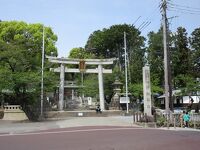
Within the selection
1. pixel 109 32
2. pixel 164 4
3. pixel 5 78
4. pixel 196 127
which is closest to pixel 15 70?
pixel 5 78

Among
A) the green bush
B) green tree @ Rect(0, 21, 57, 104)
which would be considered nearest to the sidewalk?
the green bush

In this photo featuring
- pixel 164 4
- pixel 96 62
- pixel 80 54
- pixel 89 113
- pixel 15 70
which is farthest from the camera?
pixel 80 54

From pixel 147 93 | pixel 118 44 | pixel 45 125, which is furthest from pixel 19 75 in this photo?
pixel 118 44

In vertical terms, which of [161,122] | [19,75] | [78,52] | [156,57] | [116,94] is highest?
[78,52]

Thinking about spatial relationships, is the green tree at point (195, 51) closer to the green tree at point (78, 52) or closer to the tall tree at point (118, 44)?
the tall tree at point (118, 44)

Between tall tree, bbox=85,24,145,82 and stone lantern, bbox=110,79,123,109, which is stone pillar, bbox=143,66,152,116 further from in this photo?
tall tree, bbox=85,24,145,82

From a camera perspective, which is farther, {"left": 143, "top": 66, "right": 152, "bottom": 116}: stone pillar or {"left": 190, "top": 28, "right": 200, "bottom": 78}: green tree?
{"left": 190, "top": 28, "right": 200, "bottom": 78}: green tree

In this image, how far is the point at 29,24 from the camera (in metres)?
59.8

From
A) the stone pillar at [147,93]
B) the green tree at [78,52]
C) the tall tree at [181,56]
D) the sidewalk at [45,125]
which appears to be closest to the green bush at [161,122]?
the sidewalk at [45,125]

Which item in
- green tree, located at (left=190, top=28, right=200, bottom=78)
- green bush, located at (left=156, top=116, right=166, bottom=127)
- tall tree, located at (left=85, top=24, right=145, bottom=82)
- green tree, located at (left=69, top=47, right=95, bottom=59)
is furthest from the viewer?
green tree, located at (left=69, top=47, right=95, bottom=59)

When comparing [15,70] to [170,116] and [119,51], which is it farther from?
[119,51]

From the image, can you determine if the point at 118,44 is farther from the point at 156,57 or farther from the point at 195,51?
the point at 195,51

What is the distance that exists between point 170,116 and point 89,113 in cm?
1955

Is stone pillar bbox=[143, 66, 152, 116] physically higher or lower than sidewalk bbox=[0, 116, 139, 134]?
higher
